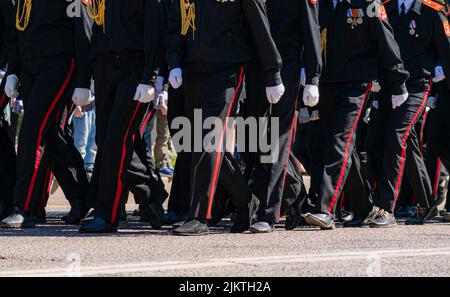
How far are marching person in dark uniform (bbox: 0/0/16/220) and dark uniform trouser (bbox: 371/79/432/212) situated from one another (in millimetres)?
2852

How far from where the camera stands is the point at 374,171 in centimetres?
909

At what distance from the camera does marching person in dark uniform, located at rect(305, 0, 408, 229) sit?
823 centimetres

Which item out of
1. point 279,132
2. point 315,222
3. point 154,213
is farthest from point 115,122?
point 315,222

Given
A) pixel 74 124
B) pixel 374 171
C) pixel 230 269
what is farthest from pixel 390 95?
pixel 74 124

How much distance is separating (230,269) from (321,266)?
51 cm

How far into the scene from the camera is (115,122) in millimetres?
7785

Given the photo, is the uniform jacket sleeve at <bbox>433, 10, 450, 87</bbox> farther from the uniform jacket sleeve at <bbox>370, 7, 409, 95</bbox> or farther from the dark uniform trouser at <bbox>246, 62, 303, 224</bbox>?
the dark uniform trouser at <bbox>246, 62, 303, 224</bbox>

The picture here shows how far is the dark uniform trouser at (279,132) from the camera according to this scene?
26.0 ft

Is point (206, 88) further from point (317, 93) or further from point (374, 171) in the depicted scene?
point (374, 171)

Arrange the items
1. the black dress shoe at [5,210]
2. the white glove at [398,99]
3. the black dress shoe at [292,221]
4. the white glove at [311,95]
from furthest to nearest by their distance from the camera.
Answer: the black dress shoe at [5,210], the white glove at [398,99], the black dress shoe at [292,221], the white glove at [311,95]

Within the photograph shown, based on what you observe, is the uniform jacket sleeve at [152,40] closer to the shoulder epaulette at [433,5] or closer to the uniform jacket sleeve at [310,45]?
the uniform jacket sleeve at [310,45]

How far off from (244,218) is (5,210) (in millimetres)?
1987

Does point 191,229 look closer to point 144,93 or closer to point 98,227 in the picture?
point 98,227

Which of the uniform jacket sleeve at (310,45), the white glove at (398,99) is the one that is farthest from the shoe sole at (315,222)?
the white glove at (398,99)
